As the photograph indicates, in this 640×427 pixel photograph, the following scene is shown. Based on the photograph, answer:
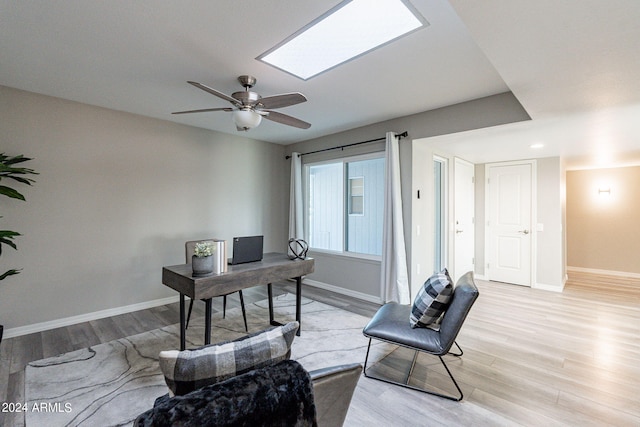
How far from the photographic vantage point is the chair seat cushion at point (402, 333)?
205cm

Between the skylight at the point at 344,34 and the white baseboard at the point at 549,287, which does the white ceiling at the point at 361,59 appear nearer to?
the skylight at the point at 344,34

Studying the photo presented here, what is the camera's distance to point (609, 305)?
4066mm

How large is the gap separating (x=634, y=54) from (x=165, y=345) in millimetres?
4164

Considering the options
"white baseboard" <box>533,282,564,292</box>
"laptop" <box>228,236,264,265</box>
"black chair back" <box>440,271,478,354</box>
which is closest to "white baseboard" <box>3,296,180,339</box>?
"laptop" <box>228,236,264,265</box>

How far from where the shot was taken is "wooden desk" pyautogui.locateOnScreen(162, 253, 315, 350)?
2.29m

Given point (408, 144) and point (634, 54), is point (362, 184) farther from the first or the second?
point (634, 54)

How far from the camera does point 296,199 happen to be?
16.9 feet

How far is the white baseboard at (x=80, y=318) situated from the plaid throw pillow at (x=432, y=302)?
3385 millimetres

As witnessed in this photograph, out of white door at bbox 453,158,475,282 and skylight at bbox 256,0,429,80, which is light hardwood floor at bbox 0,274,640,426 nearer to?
white door at bbox 453,158,475,282

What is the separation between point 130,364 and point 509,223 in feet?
19.3

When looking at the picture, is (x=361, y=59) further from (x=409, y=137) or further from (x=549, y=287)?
(x=549, y=287)

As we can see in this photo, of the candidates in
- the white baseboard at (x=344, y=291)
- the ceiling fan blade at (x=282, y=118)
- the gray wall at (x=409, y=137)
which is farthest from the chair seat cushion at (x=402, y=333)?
the ceiling fan blade at (x=282, y=118)

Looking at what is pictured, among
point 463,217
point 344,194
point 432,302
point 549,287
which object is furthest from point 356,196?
point 549,287

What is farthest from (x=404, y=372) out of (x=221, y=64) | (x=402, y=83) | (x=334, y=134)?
(x=334, y=134)
